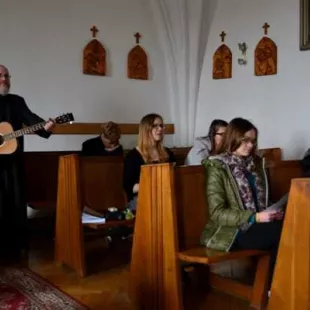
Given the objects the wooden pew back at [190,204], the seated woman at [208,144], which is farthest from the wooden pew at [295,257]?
the seated woman at [208,144]

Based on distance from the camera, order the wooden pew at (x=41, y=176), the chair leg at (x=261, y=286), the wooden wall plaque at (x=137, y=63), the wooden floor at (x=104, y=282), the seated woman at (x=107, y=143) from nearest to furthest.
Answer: the chair leg at (x=261, y=286) → the wooden floor at (x=104, y=282) → the wooden pew at (x=41, y=176) → the seated woman at (x=107, y=143) → the wooden wall plaque at (x=137, y=63)

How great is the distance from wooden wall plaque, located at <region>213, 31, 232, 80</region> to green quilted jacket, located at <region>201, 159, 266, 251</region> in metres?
4.23

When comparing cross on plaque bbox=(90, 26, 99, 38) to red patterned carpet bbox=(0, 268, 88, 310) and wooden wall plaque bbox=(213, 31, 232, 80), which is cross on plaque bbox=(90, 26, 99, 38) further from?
red patterned carpet bbox=(0, 268, 88, 310)

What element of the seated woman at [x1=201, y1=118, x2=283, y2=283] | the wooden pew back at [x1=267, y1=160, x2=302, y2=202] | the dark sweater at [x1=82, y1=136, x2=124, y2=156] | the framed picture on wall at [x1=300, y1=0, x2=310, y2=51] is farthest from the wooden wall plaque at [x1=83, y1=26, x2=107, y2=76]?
the seated woman at [x1=201, y1=118, x2=283, y2=283]

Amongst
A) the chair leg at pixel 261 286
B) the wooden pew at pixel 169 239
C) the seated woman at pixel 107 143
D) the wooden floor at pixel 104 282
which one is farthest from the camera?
the seated woman at pixel 107 143

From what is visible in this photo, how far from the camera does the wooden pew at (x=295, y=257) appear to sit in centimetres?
216

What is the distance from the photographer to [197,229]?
336 centimetres

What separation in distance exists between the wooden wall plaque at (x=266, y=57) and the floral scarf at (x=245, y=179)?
3627 mm

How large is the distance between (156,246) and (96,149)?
3290 millimetres

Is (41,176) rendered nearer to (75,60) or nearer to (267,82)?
(75,60)

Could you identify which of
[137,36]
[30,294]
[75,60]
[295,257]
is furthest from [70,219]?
[137,36]

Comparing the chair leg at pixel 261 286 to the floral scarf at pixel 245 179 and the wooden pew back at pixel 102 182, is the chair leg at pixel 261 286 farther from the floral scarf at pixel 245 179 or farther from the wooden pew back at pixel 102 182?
the wooden pew back at pixel 102 182

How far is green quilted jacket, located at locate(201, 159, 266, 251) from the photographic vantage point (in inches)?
125

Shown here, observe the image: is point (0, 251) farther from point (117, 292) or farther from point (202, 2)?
point (202, 2)
